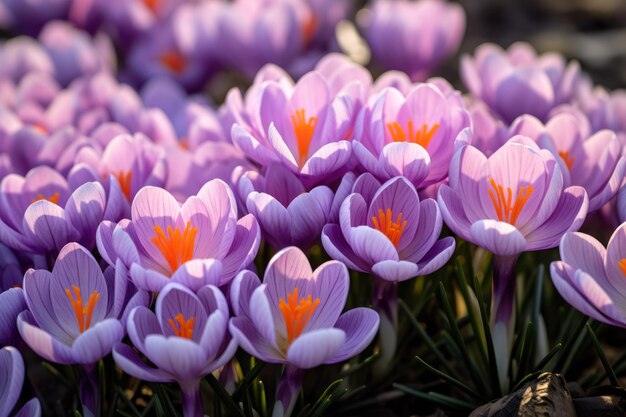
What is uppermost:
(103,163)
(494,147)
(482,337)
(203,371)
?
(103,163)

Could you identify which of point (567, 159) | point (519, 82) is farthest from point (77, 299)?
point (519, 82)

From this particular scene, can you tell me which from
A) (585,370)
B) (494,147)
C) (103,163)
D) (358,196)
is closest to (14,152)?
(103,163)

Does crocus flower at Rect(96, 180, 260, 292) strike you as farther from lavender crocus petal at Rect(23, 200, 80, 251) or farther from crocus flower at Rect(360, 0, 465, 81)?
crocus flower at Rect(360, 0, 465, 81)

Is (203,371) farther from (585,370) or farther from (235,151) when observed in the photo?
(585,370)

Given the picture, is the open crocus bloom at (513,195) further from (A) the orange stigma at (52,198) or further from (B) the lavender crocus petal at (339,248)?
(A) the orange stigma at (52,198)

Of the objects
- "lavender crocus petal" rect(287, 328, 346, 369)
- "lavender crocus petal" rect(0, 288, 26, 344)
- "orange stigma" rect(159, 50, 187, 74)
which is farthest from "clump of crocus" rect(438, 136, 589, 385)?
"orange stigma" rect(159, 50, 187, 74)

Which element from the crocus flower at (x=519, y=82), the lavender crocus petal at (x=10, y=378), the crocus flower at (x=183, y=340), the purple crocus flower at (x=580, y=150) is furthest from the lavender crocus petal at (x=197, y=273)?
the crocus flower at (x=519, y=82)

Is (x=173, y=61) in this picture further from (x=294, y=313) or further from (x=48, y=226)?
(x=294, y=313)
